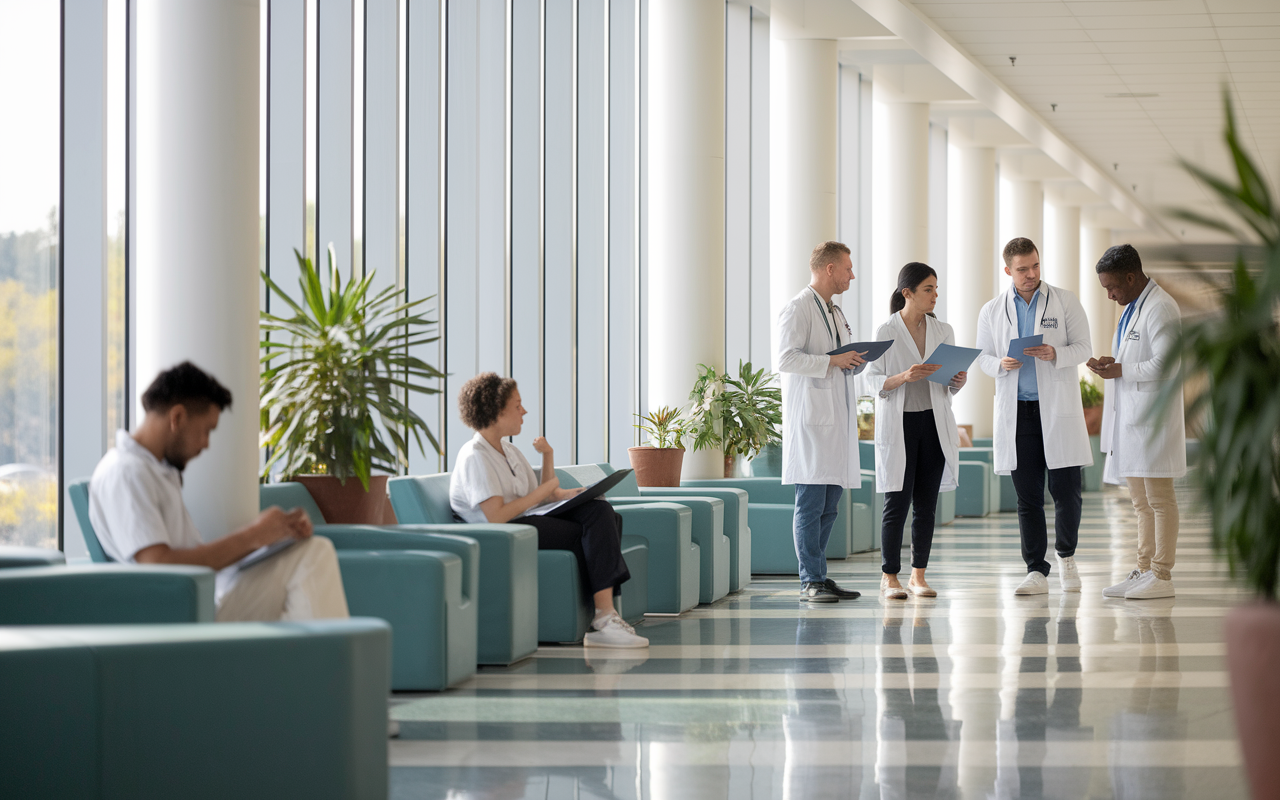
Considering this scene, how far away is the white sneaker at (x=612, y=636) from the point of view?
193 inches

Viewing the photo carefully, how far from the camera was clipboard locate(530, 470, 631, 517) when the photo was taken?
4.91 metres

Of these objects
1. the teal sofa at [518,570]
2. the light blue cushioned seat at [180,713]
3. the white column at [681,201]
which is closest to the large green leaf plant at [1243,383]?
the light blue cushioned seat at [180,713]

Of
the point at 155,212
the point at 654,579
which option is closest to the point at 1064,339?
the point at 654,579

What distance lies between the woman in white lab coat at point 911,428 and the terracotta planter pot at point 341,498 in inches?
101

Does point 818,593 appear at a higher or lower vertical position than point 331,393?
lower

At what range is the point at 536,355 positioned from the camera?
8.17 meters

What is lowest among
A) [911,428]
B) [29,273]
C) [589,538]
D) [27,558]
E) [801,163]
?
[589,538]

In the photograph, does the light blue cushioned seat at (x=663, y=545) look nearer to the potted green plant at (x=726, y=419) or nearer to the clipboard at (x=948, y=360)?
the clipboard at (x=948, y=360)

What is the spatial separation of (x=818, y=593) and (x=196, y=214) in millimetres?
3459

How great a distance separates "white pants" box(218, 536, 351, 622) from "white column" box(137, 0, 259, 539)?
0.78 m

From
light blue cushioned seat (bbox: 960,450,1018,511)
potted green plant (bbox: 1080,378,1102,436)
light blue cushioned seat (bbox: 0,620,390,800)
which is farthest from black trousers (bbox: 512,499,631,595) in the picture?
potted green plant (bbox: 1080,378,1102,436)

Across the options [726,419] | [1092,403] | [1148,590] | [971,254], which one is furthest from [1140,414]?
[1092,403]

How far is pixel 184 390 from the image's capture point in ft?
10.1

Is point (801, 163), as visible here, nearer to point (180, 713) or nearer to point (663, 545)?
point (663, 545)
